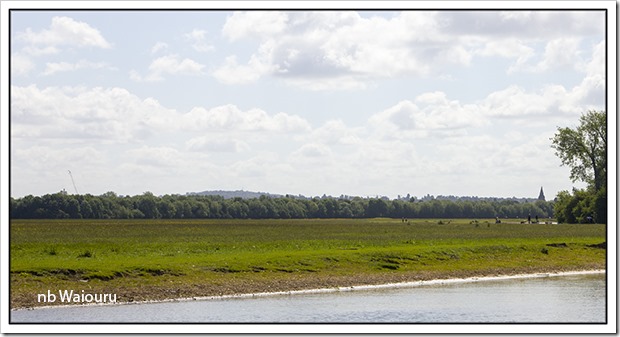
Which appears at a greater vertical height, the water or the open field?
the open field

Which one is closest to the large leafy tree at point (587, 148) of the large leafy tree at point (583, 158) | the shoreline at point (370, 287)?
the large leafy tree at point (583, 158)

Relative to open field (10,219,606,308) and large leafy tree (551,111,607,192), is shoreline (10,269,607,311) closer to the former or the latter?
open field (10,219,606,308)

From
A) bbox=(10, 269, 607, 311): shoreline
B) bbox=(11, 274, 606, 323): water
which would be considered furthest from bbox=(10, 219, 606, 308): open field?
bbox=(11, 274, 606, 323): water

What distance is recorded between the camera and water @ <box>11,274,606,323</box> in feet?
142

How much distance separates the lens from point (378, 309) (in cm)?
4753

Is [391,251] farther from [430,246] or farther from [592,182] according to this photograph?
[592,182]

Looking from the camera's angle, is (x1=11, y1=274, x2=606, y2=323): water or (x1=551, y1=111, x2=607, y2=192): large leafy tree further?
(x1=551, y1=111, x2=607, y2=192): large leafy tree

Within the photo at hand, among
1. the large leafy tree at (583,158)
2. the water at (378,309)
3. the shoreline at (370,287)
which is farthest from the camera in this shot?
the large leafy tree at (583,158)

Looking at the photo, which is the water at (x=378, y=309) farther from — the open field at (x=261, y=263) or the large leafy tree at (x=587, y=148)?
the large leafy tree at (x=587, y=148)

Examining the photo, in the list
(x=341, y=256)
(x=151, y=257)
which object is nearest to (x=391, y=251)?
(x=341, y=256)

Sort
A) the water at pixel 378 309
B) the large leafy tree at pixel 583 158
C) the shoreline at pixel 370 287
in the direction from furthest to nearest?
the large leafy tree at pixel 583 158
the shoreline at pixel 370 287
the water at pixel 378 309

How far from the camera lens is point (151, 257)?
2496 inches

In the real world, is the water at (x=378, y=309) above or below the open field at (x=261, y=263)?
below

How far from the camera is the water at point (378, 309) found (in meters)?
43.2
